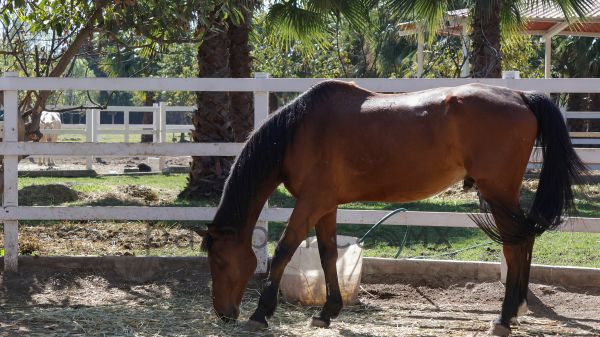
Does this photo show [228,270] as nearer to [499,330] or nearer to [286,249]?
[286,249]

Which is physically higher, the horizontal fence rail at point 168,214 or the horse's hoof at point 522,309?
the horizontal fence rail at point 168,214

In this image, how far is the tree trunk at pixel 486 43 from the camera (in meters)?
11.6

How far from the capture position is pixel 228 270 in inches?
200

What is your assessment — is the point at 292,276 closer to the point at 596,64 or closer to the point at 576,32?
the point at 576,32

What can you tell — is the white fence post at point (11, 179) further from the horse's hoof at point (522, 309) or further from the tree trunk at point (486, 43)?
the tree trunk at point (486, 43)

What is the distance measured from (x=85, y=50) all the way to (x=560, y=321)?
17.1ft

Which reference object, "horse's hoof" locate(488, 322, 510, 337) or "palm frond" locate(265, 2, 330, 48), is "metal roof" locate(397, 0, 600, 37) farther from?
"horse's hoof" locate(488, 322, 510, 337)

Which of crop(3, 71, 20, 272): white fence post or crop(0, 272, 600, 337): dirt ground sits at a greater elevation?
crop(3, 71, 20, 272): white fence post

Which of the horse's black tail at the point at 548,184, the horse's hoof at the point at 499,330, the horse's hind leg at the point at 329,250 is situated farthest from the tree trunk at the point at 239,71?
the horse's hoof at the point at 499,330

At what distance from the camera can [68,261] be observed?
6590 millimetres

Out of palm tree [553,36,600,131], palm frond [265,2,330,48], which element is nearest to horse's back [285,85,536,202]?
palm frond [265,2,330,48]

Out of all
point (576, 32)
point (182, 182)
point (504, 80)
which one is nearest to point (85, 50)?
point (504, 80)

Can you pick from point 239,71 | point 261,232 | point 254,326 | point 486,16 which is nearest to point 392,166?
point 254,326

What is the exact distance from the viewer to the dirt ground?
16.6 feet
